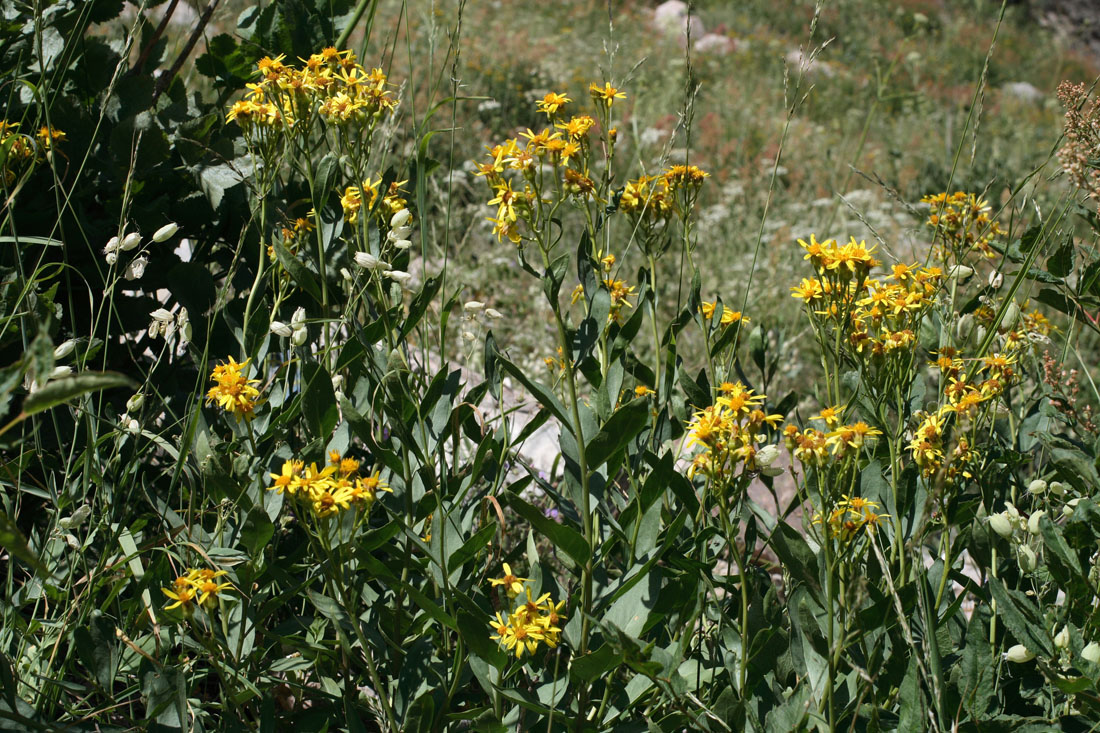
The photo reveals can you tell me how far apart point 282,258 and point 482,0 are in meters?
9.47

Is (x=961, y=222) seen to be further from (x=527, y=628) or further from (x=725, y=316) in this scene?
(x=527, y=628)

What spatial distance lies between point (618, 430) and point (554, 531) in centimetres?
15

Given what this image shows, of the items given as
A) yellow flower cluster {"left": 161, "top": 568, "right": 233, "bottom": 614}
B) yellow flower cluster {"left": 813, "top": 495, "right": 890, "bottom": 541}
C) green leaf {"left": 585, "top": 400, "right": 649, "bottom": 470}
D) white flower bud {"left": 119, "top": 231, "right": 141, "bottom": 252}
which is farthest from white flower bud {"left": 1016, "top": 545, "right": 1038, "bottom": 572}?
white flower bud {"left": 119, "top": 231, "right": 141, "bottom": 252}

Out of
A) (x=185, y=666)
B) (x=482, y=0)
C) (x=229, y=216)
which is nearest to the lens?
(x=185, y=666)

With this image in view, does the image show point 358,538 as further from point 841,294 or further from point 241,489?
point 841,294

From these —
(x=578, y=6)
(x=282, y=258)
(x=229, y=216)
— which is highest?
(x=282, y=258)

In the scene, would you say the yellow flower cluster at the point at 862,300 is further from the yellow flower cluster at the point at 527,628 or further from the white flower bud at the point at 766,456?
the yellow flower cluster at the point at 527,628

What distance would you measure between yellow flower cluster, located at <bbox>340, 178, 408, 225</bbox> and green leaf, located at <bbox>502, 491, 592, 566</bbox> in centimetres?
57

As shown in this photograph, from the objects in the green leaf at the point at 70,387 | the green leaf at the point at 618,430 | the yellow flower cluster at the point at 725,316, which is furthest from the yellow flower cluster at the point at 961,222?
the green leaf at the point at 70,387

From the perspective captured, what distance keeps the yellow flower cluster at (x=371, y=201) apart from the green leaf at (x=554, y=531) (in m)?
0.57

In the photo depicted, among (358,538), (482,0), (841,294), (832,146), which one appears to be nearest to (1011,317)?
(841,294)

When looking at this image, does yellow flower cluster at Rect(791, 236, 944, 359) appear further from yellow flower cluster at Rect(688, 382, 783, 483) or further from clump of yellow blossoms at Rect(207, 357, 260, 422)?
clump of yellow blossoms at Rect(207, 357, 260, 422)

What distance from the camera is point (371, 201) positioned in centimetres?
149

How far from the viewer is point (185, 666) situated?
1.26 metres
